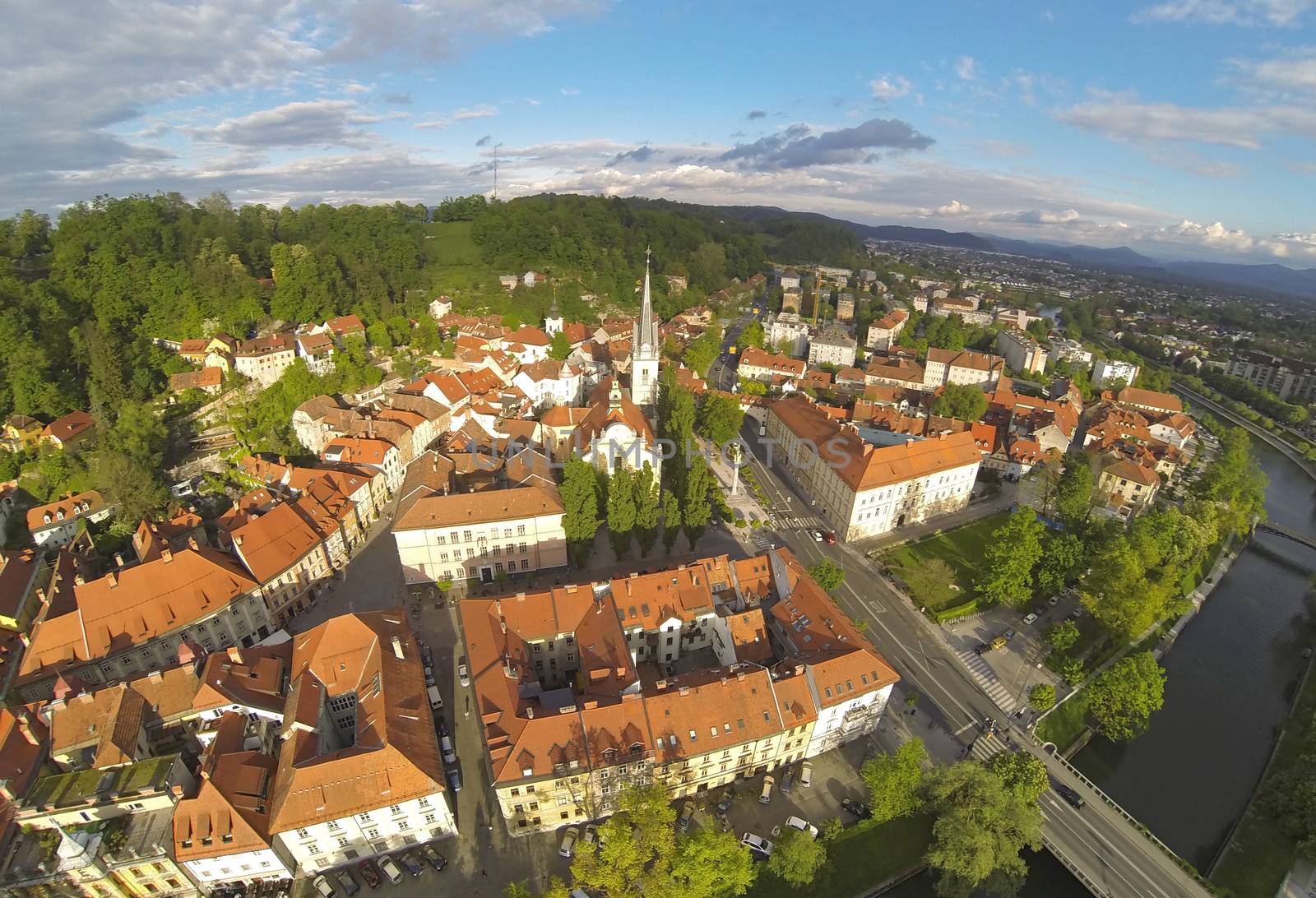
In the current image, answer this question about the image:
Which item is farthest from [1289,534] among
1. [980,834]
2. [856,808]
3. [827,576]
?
[856,808]

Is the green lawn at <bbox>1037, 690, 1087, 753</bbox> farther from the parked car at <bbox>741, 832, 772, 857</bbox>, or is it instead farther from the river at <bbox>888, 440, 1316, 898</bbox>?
the parked car at <bbox>741, 832, 772, 857</bbox>

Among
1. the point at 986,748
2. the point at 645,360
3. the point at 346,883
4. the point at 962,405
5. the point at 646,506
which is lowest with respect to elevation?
the point at 346,883

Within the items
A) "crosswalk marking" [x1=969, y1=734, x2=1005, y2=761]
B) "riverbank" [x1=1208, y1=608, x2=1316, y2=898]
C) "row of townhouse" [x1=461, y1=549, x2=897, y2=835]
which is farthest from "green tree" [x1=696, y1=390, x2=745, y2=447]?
"riverbank" [x1=1208, y1=608, x2=1316, y2=898]

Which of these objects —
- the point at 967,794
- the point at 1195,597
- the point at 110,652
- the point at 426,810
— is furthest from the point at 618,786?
the point at 1195,597

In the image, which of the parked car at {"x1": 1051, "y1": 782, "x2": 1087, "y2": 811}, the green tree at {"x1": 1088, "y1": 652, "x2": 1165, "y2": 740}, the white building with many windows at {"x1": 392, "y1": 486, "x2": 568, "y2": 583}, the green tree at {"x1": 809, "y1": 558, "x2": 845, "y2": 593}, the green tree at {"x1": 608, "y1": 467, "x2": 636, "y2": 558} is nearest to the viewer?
the parked car at {"x1": 1051, "y1": 782, "x2": 1087, "y2": 811}

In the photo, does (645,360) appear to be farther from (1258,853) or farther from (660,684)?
(1258,853)
